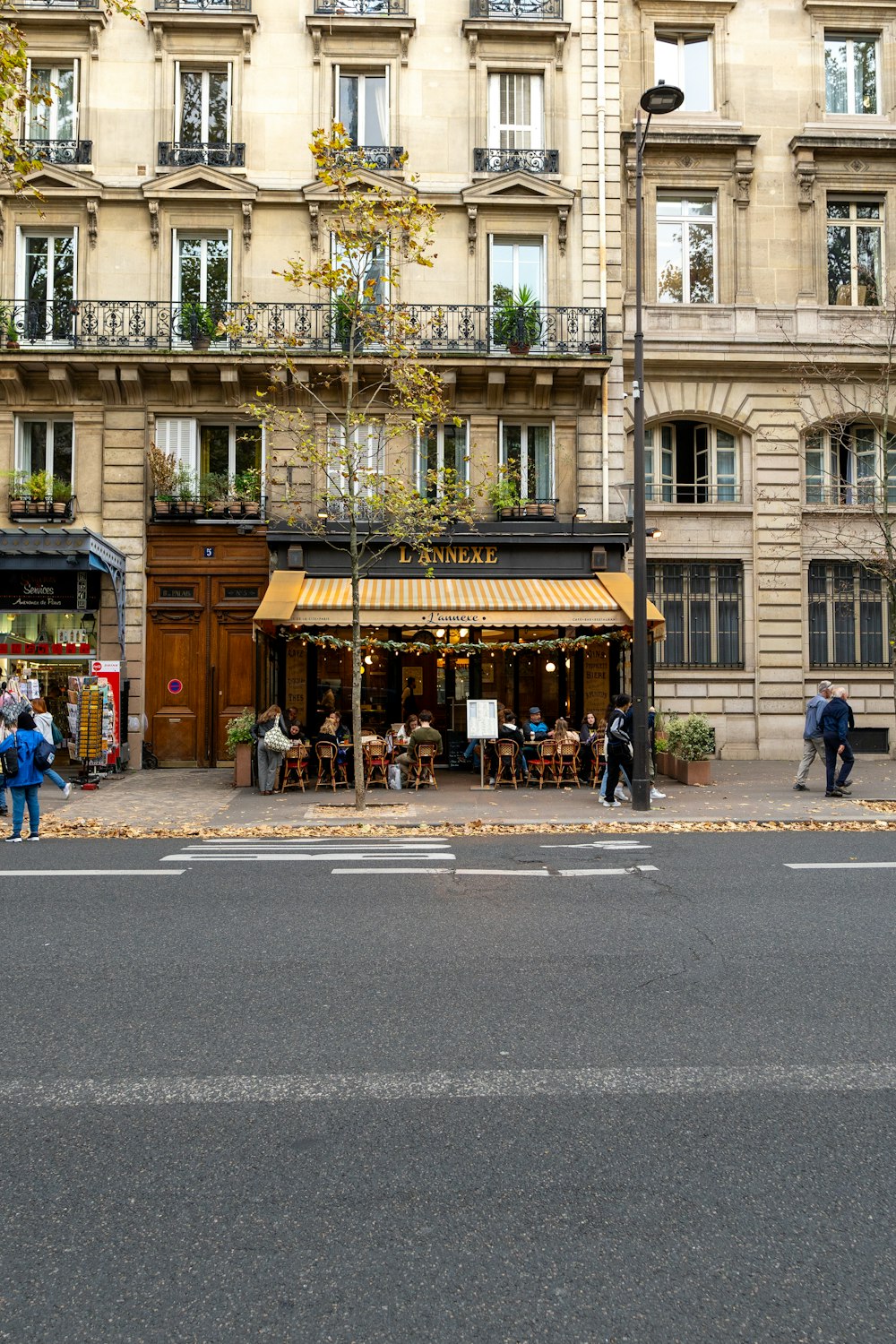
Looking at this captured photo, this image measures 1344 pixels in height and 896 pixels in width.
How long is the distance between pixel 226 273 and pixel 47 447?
5.31 m

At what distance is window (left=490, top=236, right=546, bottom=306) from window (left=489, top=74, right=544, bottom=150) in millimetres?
2132

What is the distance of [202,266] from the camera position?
19.7 meters

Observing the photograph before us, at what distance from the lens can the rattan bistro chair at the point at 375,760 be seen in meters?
16.1

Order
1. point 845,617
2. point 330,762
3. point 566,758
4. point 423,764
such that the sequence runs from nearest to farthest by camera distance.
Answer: point 423,764, point 330,762, point 566,758, point 845,617

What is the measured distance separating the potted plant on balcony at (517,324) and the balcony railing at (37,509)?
9.77 meters

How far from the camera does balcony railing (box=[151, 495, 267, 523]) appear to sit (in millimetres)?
19203

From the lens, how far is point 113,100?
19.5 meters

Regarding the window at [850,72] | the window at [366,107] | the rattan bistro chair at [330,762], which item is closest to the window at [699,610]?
the rattan bistro chair at [330,762]

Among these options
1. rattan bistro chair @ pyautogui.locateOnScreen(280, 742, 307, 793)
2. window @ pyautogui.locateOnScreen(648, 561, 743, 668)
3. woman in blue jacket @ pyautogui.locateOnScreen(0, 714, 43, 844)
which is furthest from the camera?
window @ pyautogui.locateOnScreen(648, 561, 743, 668)

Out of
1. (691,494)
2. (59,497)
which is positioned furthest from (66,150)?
(691,494)

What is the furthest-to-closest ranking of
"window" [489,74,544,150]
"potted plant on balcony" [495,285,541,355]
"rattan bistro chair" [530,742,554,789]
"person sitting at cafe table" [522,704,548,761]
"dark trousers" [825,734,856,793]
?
"window" [489,74,544,150] < "potted plant on balcony" [495,285,541,355] < "person sitting at cafe table" [522,704,548,761] < "rattan bistro chair" [530,742,554,789] < "dark trousers" [825,734,856,793]

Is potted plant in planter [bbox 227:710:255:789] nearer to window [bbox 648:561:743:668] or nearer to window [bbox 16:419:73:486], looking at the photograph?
window [bbox 16:419:73:486]

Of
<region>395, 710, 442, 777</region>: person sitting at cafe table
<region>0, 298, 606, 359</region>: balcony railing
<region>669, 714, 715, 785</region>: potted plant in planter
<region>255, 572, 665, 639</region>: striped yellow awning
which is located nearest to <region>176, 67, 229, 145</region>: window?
<region>0, 298, 606, 359</region>: balcony railing

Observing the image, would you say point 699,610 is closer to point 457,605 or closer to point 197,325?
point 457,605
